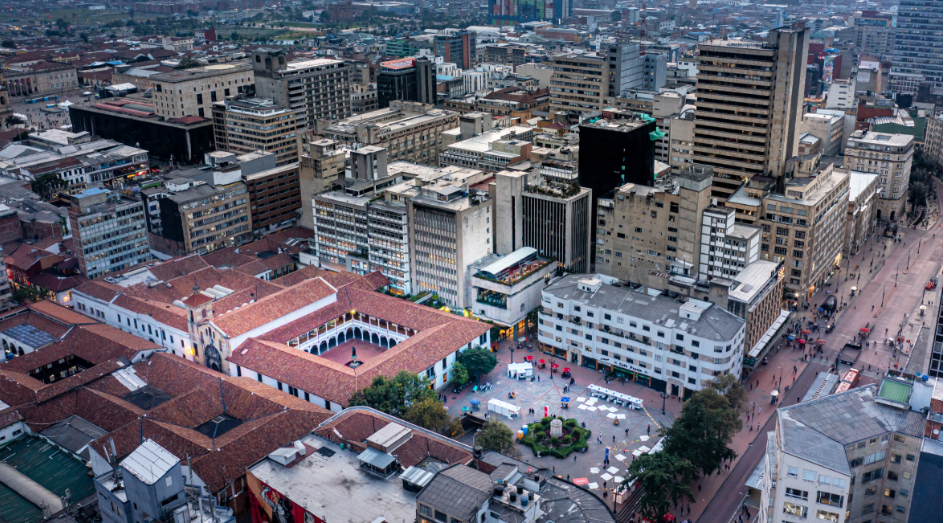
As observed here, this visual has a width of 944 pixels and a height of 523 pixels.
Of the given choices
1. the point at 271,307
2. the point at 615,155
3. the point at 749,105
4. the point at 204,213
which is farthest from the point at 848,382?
the point at 204,213

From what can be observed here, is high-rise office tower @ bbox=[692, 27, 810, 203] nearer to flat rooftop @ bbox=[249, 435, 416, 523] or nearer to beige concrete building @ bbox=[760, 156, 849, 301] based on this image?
beige concrete building @ bbox=[760, 156, 849, 301]

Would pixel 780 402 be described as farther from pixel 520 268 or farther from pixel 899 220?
pixel 899 220

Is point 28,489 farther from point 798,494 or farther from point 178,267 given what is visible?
point 798,494

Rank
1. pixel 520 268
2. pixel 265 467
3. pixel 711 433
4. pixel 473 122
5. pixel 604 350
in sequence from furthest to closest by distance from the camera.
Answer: pixel 473 122
pixel 520 268
pixel 604 350
pixel 711 433
pixel 265 467

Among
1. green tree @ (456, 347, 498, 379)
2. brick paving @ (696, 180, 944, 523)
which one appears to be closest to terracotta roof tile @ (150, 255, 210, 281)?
green tree @ (456, 347, 498, 379)

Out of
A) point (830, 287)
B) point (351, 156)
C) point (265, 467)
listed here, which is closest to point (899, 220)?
point (830, 287)

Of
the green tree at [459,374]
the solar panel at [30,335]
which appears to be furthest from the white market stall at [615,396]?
the solar panel at [30,335]
